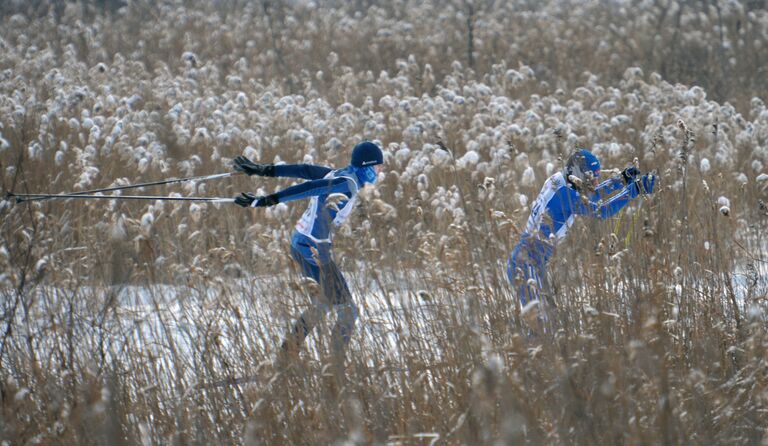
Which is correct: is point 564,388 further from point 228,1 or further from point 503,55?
point 228,1

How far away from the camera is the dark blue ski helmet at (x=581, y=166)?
14.5ft

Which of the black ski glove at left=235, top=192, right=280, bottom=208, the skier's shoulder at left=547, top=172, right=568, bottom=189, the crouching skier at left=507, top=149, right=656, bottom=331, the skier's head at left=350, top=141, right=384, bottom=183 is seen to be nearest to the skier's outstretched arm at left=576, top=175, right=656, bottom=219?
the crouching skier at left=507, top=149, right=656, bottom=331

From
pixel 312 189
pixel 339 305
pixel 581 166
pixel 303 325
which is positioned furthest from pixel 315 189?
pixel 581 166

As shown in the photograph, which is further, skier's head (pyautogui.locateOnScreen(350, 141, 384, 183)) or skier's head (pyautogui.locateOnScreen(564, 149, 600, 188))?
skier's head (pyautogui.locateOnScreen(350, 141, 384, 183))

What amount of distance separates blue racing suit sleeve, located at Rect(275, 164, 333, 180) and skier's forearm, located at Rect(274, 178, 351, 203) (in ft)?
1.52

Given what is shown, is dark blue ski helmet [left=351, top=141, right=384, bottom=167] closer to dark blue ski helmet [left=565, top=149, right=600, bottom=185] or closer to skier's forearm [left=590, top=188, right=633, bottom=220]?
dark blue ski helmet [left=565, top=149, right=600, bottom=185]

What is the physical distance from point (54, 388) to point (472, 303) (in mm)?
1645

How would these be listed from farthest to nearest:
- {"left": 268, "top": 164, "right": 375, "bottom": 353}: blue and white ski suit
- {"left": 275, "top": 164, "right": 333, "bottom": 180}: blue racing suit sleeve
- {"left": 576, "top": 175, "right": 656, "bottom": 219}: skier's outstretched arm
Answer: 1. {"left": 275, "top": 164, "right": 333, "bottom": 180}: blue racing suit sleeve
2. {"left": 576, "top": 175, "right": 656, "bottom": 219}: skier's outstretched arm
3. {"left": 268, "top": 164, "right": 375, "bottom": 353}: blue and white ski suit

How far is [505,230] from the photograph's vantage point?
4922 millimetres

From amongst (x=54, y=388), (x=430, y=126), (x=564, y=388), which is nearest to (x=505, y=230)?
(x=564, y=388)

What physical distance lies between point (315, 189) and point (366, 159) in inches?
16.4

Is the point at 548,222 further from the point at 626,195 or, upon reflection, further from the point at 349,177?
the point at 349,177

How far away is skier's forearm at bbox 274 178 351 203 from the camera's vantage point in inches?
194

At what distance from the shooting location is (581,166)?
4.48 m
